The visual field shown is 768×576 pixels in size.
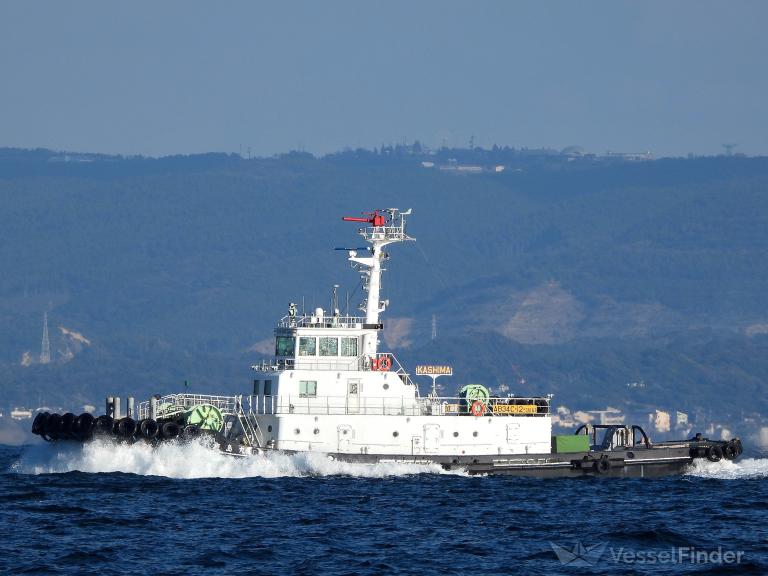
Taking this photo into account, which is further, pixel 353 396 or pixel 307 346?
pixel 307 346

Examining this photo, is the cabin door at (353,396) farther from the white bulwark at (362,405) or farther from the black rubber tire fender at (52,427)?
the black rubber tire fender at (52,427)

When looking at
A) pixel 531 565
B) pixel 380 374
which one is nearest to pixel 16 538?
pixel 531 565

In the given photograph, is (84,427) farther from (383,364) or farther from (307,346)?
(383,364)

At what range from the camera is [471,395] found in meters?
54.9

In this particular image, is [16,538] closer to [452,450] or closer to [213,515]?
[213,515]

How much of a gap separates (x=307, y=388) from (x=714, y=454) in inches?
599

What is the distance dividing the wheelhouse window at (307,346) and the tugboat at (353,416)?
0.10ft

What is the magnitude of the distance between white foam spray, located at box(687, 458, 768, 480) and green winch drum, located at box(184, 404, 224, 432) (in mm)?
16537

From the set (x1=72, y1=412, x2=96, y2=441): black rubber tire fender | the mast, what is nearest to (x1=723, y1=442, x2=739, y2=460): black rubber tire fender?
the mast

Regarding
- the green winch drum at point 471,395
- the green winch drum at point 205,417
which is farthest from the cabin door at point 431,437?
the green winch drum at point 205,417

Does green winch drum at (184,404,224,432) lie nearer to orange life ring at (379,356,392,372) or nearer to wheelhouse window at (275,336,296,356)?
wheelhouse window at (275,336,296,356)

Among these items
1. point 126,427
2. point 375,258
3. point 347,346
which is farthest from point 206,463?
point 375,258

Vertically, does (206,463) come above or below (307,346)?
below

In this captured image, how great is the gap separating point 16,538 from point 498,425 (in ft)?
61.8
